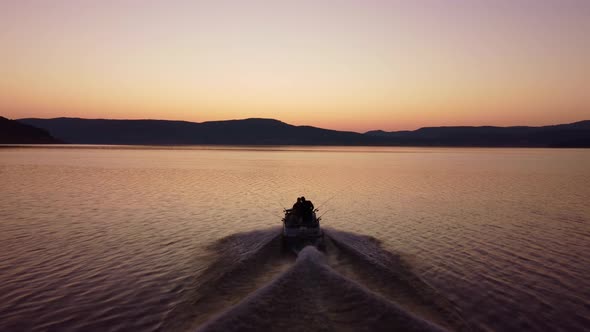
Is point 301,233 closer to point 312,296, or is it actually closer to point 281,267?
point 281,267

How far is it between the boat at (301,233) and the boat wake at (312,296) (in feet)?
2.18

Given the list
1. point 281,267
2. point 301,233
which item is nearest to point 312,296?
point 281,267

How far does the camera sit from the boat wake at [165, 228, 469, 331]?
1010 cm

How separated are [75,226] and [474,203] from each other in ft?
111

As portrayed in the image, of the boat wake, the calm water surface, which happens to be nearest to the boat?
the boat wake

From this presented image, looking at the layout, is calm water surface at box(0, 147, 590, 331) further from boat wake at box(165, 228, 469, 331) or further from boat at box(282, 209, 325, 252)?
boat at box(282, 209, 325, 252)

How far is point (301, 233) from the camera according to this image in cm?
1895

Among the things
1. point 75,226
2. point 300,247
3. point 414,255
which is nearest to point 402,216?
point 414,255

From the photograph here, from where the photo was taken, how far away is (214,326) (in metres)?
9.85

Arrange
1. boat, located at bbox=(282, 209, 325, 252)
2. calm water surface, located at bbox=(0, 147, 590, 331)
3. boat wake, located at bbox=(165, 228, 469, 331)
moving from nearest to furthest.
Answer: boat wake, located at bbox=(165, 228, 469, 331) < calm water surface, located at bbox=(0, 147, 590, 331) < boat, located at bbox=(282, 209, 325, 252)

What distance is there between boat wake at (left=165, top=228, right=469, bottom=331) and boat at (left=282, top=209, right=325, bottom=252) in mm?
664

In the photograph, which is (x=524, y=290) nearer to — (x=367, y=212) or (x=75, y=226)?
(x=367, y=212)

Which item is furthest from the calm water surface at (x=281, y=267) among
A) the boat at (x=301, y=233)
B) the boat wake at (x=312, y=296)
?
the boat at (x=301, y=233)

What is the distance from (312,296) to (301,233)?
7.05 m
